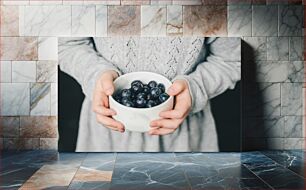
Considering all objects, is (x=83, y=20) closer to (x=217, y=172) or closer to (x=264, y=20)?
(x=264, y=20)

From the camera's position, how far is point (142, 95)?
391 centimetres

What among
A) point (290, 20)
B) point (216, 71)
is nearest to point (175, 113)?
point (216, 71)

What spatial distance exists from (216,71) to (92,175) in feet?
5.61

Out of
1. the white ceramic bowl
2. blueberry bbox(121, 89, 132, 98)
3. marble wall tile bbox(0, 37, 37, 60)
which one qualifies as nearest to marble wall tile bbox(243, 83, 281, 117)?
the white ceramic bowl

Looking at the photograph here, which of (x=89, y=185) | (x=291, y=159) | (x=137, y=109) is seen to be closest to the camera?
(x=89, y=185)

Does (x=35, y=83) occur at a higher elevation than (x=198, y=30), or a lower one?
lower

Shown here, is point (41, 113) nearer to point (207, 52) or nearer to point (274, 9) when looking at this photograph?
point (207, 52)

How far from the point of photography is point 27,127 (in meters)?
4.14

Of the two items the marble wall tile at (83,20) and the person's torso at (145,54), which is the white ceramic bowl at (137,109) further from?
the marble wall tile at (83,20)

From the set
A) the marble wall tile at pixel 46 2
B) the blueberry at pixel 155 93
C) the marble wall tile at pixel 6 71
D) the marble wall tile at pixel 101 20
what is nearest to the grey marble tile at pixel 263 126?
the blueberry at pixel 155 93

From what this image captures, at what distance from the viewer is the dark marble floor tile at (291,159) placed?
128 inches

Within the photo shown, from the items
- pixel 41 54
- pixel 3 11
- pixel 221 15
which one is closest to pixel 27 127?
pixel 41 54

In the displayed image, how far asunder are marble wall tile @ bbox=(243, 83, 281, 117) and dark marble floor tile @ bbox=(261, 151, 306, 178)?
42 cm

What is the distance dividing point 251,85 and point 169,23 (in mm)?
1035
